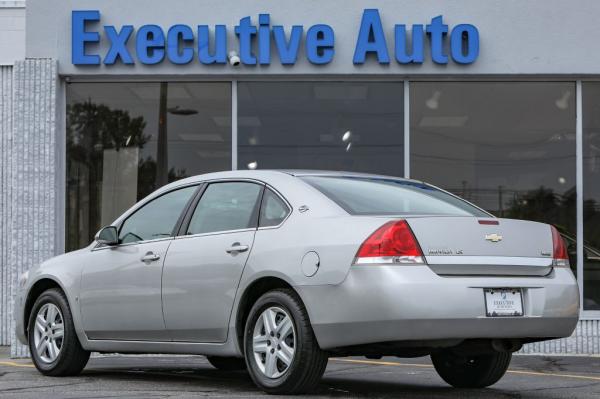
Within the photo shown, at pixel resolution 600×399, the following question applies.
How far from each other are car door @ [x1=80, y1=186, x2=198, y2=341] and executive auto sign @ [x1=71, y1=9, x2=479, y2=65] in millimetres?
4576

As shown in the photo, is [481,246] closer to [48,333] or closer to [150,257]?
[150,257]

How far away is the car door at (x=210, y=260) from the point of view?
302 inches

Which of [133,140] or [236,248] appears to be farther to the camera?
[133,140]

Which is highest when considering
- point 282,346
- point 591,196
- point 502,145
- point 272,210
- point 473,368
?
point 502,145

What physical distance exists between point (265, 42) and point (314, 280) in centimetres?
652

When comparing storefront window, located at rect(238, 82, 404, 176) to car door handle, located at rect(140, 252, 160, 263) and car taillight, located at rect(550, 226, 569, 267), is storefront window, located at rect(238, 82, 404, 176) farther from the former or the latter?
car taillight, located at rect(550, 226, 569, 267)

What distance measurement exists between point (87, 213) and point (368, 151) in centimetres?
332

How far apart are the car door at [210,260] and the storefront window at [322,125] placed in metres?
5.08

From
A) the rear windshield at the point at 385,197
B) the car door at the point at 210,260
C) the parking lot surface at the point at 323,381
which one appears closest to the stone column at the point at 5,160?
the parking lot surface at the point at 323,381

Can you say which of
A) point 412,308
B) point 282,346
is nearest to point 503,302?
point 412,308

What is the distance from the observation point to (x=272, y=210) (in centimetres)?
768

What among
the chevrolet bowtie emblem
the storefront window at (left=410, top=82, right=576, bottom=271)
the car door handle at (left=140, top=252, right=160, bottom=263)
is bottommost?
the car door handle at (left=140, top=252, right=160, bottom=263)

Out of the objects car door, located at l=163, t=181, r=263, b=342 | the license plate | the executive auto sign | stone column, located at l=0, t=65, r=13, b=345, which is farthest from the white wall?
the license plate

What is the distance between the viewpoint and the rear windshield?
7418 millimetres
